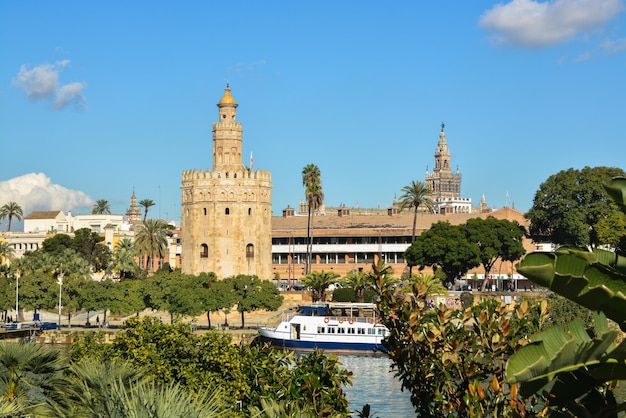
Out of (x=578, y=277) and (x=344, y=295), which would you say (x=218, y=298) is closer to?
(x=344, y=295)

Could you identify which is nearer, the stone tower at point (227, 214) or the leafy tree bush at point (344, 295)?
the leafy tree bush at point (344, 295)

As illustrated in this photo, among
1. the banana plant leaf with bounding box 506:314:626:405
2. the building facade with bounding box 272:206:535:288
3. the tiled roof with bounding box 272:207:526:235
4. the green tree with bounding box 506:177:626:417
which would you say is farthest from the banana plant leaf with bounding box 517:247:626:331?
the tiled roof with bounding box 272:207:526:235

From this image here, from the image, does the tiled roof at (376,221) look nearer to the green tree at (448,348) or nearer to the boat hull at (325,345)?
the boat hull at (325,345)

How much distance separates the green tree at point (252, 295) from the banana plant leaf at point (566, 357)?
60138 millimetres

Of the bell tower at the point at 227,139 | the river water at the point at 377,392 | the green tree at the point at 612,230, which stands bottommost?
the river water at the point at 377,392

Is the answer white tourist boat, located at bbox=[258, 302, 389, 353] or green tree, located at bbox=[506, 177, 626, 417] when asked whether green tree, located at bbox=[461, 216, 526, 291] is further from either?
green tree, located at bbox=[506, 177, 626, 417]

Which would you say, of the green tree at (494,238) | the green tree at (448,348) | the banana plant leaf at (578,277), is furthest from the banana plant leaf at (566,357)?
the green tree at (494,238)

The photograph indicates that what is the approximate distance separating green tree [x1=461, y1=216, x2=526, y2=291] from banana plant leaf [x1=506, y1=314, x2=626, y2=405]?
236ft

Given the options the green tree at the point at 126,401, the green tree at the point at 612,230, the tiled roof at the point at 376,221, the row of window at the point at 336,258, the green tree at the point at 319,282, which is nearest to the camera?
the green tree at the point at 126,401

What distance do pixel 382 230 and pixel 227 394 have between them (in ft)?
242

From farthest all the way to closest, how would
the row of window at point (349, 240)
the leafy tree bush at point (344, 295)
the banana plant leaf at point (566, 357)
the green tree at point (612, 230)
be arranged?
1. the row of window at point (349, 240)
2. the leafy tree bush at point (344, 295)
3. the green tree at point (612, 230)
4. the banana plant leaf at point (566, 357)

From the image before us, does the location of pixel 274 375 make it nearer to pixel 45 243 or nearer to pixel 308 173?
pixel 308 173

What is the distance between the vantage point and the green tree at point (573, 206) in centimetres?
7906

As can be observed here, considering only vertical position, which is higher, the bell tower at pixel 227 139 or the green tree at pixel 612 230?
the bell tower at pixel 227 139
